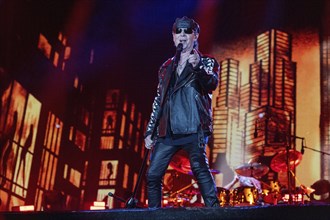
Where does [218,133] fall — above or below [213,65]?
above

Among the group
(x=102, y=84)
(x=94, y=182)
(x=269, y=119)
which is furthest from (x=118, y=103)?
(x=269, y=119)

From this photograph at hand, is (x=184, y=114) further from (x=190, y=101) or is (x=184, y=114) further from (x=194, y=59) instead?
(x=194, y=59)

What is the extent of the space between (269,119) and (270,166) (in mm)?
778

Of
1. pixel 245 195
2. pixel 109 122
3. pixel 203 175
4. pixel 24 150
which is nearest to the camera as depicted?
pixel 203 175

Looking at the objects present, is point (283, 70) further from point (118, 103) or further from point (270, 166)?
point (118, 103)

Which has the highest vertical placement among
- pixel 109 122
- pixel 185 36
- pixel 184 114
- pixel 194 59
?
pixel 109 122

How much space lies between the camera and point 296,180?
305 inches

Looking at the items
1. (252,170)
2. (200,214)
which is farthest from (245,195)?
(200,214)

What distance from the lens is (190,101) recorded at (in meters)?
3.11

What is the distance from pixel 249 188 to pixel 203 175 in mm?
4199

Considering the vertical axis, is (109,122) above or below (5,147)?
above

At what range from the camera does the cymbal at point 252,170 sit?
7.30 meters

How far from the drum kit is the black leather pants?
12.6 feet

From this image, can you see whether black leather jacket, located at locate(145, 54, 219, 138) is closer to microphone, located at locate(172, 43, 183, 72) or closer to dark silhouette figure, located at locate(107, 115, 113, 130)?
microphone, located at locate(172, 43, 183, 72)
